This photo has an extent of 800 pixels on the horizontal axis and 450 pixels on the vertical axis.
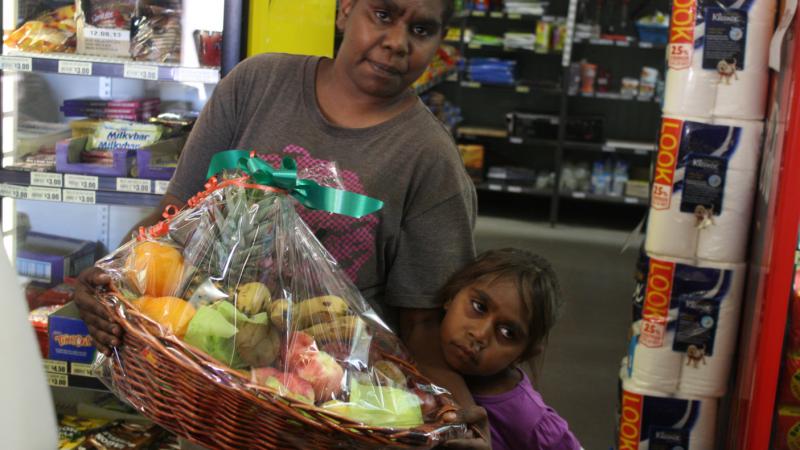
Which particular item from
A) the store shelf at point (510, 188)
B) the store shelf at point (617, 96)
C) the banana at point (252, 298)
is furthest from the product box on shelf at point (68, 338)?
the store shelf at point (617, 96)

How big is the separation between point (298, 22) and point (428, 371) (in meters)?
1.66

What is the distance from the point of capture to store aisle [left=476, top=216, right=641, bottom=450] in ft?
13.9

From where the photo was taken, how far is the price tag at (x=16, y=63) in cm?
291

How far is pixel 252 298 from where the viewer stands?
1.40 metres

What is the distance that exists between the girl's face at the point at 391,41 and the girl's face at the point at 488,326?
0.39 meters

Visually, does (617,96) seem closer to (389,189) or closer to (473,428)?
(389,189)

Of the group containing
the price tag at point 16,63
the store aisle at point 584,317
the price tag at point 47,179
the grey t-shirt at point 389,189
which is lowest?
the store aisle at point 584,317

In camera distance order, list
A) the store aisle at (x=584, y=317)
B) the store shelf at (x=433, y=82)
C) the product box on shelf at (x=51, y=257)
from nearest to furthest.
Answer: the product box on shelf at (x=51, y=257), the store aisle at (x=584, y=317), the store shelf at (x=433, y=82)

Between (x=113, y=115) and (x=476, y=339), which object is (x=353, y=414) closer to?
(x=476, y=339)

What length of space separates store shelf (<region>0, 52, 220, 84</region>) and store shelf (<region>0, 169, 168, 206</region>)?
34 cm

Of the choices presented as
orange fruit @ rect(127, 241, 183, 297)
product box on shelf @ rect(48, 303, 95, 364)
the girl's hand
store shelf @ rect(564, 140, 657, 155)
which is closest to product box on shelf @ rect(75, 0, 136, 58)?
product box on shelf @ rect(48, 303, 95, 364)

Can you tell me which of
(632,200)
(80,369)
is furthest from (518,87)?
(80,369)

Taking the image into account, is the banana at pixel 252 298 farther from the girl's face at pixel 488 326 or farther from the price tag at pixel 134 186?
the price tag at pixel 134 186

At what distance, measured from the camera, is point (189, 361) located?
1218mm
